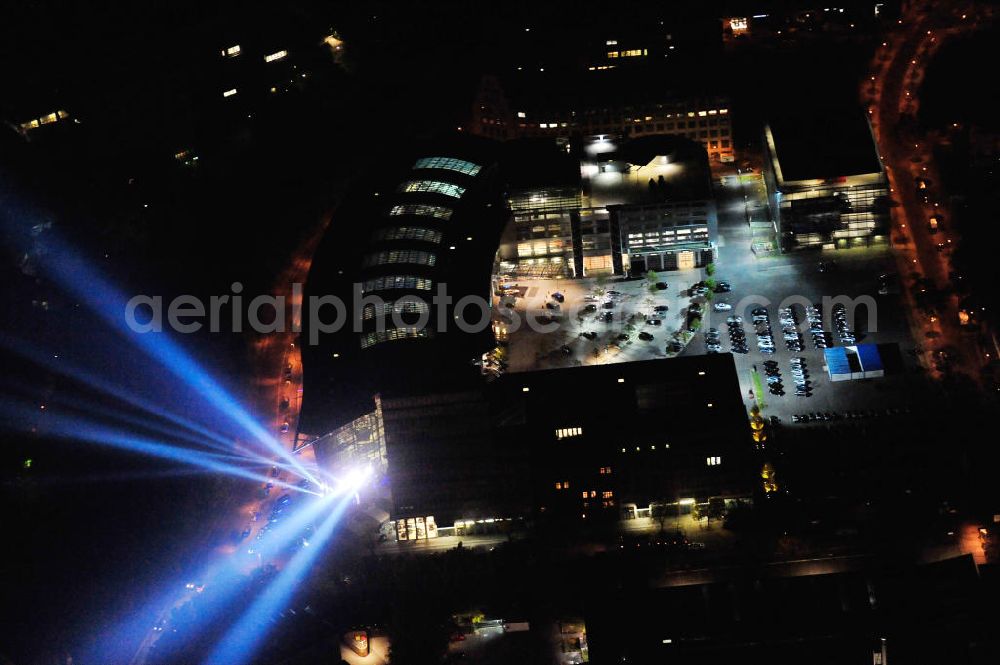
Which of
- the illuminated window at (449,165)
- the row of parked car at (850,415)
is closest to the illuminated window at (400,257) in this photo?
the illuminated window at (449,165)

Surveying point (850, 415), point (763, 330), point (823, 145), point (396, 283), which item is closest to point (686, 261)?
point (763, 330)

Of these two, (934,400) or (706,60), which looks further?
(706,60)

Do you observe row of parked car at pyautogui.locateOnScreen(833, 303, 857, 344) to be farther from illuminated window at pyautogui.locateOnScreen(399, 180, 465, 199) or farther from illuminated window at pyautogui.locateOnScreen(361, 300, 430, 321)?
illuminated window at pyautogui.locateOnScreen(399, 180, 465, 199)

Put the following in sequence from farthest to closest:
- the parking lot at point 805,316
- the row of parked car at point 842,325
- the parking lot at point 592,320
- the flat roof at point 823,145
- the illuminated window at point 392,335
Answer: the flat roof at point 823,145 < the parking lot at point 592,320 < the row of parked car at point 842,325 < the illuminated window at point 392,335 < the parking lot at point 805,316

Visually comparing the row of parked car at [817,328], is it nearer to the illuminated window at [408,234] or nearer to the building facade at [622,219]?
the building facade at [622,219]

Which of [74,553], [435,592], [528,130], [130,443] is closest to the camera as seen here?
[435,592]

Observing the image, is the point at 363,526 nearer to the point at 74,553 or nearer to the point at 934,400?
the point at 74,553

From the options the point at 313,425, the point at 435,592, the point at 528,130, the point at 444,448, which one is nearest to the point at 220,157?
the point at 528,130
